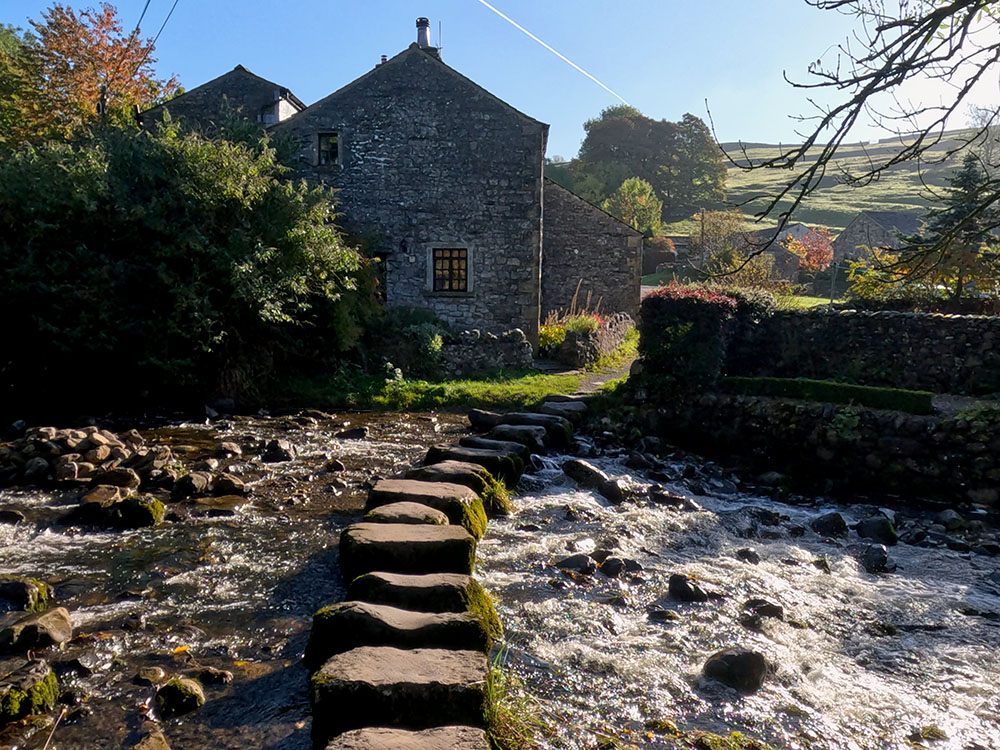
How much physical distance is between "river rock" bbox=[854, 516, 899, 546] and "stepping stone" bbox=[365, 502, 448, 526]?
18.4ft

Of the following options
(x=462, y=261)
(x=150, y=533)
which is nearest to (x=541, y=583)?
(x=150, y=533)

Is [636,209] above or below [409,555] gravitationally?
above

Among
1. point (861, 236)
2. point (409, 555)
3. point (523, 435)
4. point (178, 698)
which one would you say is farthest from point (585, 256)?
point (861, 236)

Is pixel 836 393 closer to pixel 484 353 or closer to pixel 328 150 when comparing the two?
pixel 484 353

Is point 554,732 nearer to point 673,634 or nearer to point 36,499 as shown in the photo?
point 673,634

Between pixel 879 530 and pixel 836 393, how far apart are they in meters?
4.18

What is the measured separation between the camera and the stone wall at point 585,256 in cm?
2477

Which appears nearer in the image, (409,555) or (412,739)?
(412,739)

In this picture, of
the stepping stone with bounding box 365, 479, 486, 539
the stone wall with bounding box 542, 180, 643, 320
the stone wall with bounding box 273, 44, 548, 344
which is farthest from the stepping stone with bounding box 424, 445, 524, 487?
the stone wall with bounding box 542, 180, 643, 320

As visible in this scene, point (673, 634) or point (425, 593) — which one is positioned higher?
point (425, 593)

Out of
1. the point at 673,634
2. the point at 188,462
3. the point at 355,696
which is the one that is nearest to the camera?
the point at 355,696

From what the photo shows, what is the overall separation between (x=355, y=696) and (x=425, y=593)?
126 centimetres

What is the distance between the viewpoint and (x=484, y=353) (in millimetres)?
17859

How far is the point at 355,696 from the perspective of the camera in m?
3.84
